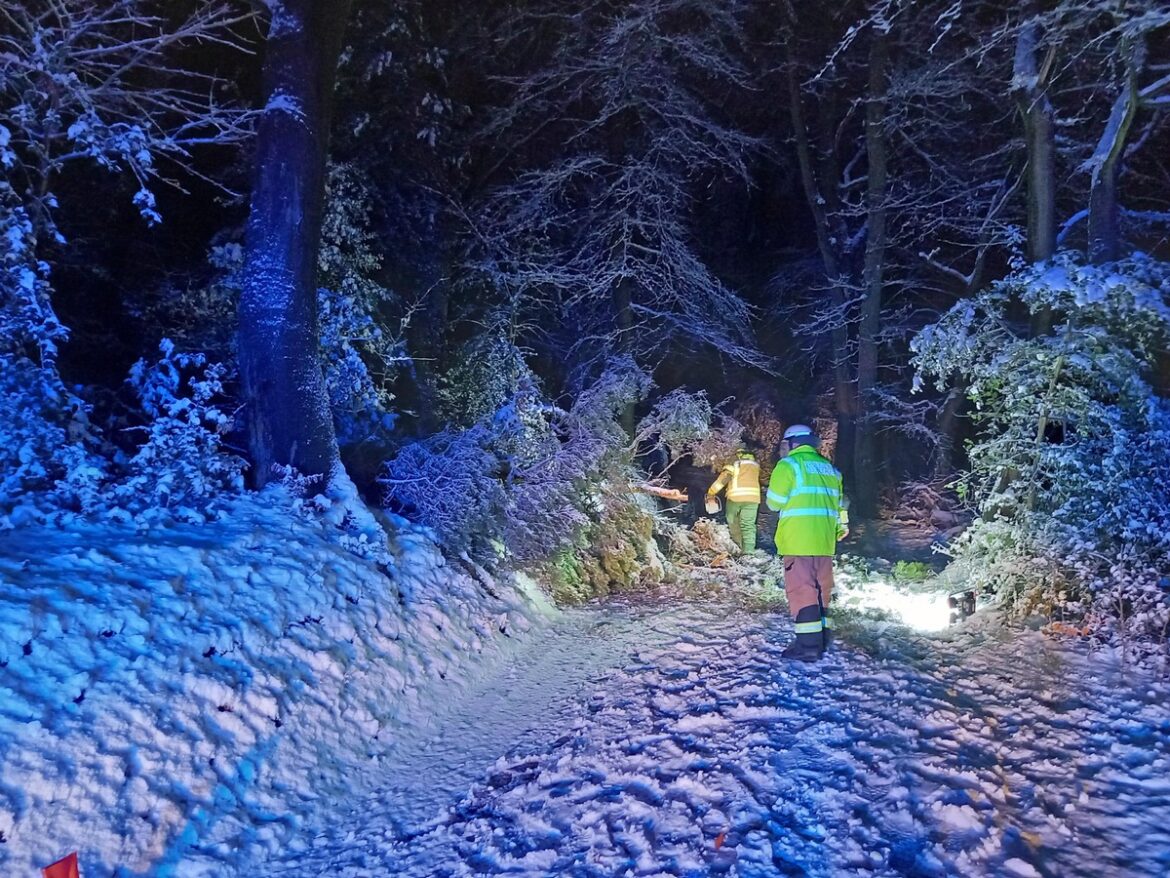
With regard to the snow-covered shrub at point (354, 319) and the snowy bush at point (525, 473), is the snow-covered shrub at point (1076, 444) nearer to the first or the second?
the snowy bush at point (525, 473)

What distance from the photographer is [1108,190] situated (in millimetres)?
6320

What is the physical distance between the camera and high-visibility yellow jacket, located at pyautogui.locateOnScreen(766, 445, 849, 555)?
5625 mm

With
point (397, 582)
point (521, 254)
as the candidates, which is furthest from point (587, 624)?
point (521, 254)

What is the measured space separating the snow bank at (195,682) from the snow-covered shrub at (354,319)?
2458 mm

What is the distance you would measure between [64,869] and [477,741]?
235cm

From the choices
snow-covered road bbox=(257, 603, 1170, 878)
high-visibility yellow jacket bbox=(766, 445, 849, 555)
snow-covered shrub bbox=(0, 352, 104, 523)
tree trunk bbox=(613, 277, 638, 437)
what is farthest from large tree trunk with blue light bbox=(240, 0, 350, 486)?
tree trunk bbox=(613, 277, 638, 437)

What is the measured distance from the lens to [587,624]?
7.26 m

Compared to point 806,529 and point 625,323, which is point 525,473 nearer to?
point 806,529

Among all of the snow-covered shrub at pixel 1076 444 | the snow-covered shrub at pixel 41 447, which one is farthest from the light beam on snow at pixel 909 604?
the snow-covered shrub at pixel 41 447

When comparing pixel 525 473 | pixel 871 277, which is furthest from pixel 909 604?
pixel 871 277

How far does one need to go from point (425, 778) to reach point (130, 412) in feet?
16.5

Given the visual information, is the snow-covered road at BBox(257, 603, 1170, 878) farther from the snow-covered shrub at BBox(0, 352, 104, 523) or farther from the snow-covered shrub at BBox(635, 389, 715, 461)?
the snow-covered shrub at BBox(635, 389, 715, 461)

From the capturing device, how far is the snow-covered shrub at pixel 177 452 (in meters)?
5.45

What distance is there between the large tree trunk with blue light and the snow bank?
780 mm
